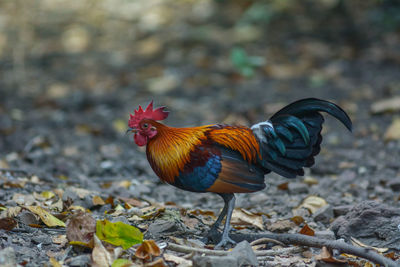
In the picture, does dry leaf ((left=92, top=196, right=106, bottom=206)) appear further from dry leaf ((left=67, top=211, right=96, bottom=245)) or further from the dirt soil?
dry leaf ((left=67, top=211, right=96, bottom=245))

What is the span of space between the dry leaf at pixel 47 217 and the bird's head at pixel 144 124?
0.82m

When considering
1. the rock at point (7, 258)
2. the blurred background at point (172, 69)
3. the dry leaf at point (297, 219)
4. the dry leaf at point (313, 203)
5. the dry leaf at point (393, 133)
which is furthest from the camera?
the blurred background at point (172, 69)

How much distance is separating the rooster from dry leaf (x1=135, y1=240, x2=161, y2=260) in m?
0.69

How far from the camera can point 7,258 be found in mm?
2975

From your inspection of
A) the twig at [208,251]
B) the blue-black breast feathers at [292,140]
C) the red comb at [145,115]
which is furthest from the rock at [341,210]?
the red comb at [145,115]

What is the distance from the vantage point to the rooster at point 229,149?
3.89 metres

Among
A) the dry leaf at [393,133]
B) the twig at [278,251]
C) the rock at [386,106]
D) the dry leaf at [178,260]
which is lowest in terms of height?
the dry leaf at [178,260]

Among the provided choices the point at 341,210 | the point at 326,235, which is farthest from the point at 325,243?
the point at 341,210

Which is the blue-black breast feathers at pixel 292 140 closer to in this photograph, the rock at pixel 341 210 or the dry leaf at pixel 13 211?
the rock at pixel 341 210

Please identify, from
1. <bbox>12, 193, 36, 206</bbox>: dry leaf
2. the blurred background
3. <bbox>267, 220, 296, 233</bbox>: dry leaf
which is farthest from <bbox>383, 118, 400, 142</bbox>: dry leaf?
<bbox>12, 193, 36, 206</bbox>: dry leaf

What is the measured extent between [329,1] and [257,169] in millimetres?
9082

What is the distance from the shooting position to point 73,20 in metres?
12.8

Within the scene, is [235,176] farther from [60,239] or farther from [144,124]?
[60,239]

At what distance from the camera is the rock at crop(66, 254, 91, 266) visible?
316 centimetres
